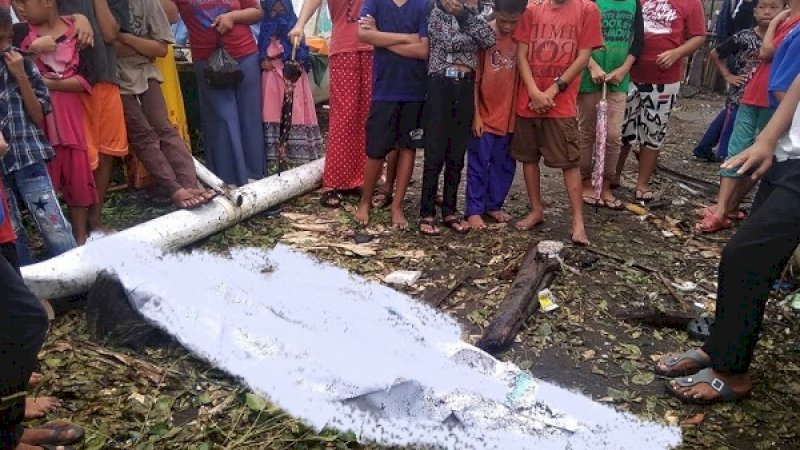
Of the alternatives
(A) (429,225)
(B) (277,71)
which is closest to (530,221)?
(A) (429,225)

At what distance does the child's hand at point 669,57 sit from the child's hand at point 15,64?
4639 mm

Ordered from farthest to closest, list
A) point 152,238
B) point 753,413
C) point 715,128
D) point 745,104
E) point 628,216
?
point 715,128, point 628,216, point 745,104, point 152,238, point 753,413

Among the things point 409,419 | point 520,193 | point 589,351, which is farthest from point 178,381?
point 520,193

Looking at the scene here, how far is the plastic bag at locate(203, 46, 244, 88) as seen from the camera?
504 centimetres

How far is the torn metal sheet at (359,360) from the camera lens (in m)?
2.79

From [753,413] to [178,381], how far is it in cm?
273

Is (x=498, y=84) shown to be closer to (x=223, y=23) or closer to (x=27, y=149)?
(x=223, y=23)

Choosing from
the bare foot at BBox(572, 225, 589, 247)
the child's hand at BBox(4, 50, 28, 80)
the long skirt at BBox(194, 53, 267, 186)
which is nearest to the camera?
the child's hand at BBox(4, 50, 28, 80)

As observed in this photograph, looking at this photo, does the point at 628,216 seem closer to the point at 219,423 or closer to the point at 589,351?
the point at 589,351

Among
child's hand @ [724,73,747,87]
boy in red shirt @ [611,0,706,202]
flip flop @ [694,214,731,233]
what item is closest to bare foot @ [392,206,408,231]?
boy in red shirt @ [611,0,706,202]

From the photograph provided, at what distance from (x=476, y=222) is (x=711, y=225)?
1.94 meters

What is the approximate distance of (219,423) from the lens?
2.81 metres

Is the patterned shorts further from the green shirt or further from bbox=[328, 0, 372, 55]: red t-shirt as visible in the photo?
bbox=[328, 0, 372, 55]: red t-shirt

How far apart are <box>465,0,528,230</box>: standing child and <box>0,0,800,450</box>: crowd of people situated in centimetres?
1
